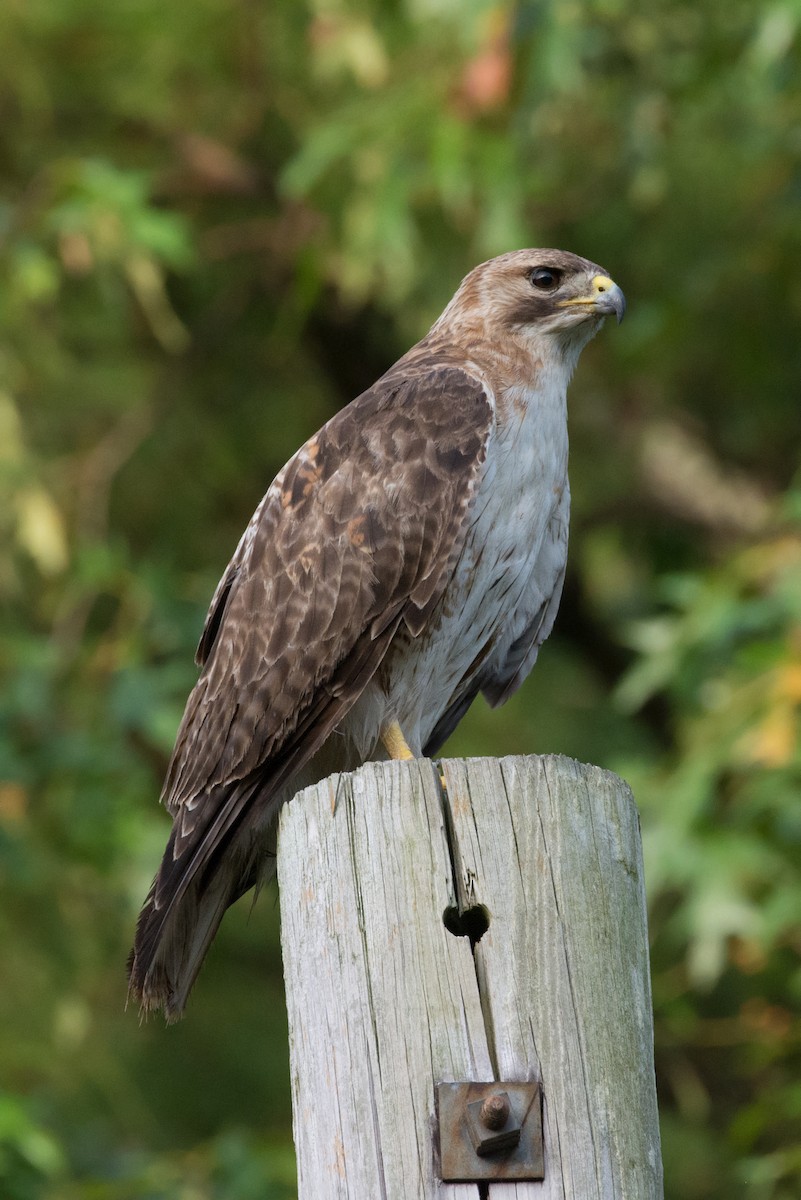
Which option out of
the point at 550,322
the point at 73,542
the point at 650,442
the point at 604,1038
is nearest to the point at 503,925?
the point at 604,1038

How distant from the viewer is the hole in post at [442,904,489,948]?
98.7 inches

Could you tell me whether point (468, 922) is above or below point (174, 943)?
below

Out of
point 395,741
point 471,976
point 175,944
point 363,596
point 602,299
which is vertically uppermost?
point 602,299

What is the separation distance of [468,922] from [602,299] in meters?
2.34

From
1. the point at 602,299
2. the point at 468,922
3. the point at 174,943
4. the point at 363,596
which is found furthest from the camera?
→ the point at 602,299

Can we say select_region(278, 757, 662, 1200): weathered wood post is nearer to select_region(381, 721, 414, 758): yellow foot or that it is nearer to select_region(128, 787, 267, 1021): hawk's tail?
select_region(128, 787, 267, 1021): hawk's tail

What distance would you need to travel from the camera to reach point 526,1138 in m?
2.39

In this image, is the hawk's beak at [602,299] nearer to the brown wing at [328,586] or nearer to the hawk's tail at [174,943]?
the brown wing at [328,586]

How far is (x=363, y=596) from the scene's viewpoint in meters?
3.88

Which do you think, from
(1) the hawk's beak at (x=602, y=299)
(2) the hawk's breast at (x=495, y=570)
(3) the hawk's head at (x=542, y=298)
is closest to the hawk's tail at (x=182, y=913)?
(2) the hawk's breast at (x=495, y=570)

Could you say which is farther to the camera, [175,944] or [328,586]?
[328,586]

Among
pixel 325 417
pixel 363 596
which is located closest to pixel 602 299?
pixel 363 596

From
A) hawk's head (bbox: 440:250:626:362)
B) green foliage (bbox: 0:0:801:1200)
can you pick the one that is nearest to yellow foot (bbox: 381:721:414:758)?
hawk's head (bbox: 440:250:626:362)

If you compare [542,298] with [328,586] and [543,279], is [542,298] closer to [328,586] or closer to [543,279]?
[543,279]
